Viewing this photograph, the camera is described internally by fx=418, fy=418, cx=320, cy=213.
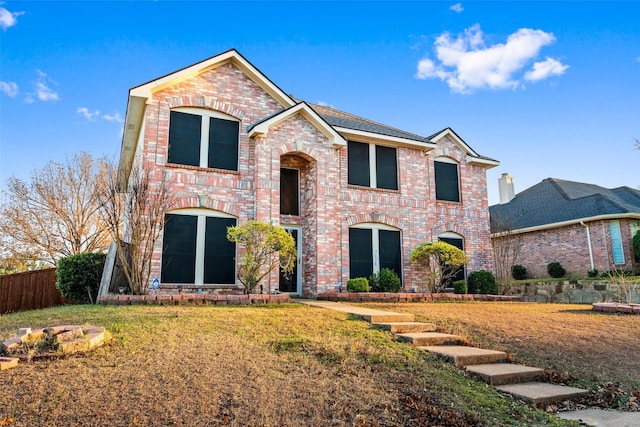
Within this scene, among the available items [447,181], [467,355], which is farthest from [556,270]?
[467,355]

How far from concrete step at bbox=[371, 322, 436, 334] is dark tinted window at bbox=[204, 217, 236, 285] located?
19.5 feet

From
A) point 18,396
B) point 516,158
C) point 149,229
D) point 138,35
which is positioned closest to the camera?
point 18,396

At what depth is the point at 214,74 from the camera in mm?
12781

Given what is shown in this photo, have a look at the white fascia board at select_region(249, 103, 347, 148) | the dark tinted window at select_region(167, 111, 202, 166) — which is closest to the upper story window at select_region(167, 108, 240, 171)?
the dark tinted window at select_region(167, 111, 202, 166)

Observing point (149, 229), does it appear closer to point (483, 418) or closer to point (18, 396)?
point (18, 396)

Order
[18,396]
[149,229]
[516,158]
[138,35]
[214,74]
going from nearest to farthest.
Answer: [18,396] < [149,229] < [138,35] < [214,74] < [516,158]

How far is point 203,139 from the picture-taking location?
483 inches

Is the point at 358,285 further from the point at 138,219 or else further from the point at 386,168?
the point at 138,219

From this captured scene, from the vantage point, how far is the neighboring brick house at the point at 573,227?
1803 centimetres

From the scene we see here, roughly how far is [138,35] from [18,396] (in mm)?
10485

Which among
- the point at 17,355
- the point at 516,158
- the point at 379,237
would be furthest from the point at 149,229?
the point at 516,158

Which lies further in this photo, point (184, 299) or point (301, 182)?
point (301, 182)

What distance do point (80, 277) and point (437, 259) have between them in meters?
10.8

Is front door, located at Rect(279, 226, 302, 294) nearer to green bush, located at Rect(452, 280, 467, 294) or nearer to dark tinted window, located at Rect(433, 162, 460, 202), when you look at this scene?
green bush, located at Rect(452, 280, 467, 294)
